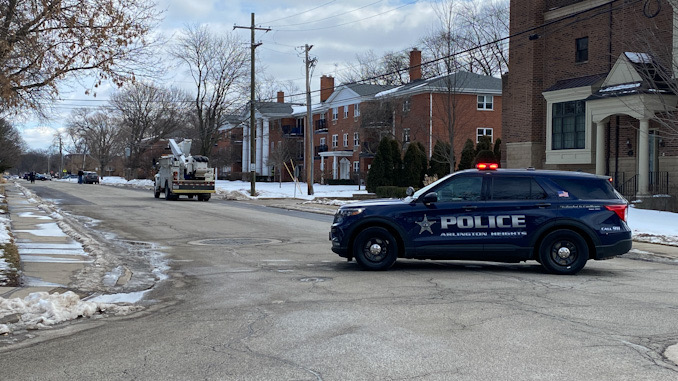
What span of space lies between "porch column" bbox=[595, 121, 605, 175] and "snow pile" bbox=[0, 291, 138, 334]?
22860 millimetres

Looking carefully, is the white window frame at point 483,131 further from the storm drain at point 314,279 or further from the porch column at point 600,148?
the storm drain at point 314,279

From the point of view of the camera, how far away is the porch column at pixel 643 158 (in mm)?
24250

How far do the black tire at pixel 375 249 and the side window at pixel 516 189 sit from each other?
6.20 ft

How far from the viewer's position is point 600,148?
1072 inches

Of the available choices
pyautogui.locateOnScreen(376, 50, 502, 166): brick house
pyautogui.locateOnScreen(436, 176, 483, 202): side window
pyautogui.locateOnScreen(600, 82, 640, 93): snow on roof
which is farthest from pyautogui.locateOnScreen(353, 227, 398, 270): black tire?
pyautogui.locateOnScreen(376, 50, 502, 166): brick house

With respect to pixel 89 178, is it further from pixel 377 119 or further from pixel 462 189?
pixel 462 189

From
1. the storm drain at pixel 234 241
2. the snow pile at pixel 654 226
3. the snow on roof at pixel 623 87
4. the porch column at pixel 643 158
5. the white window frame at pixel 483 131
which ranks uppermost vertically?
the white window frame at pixel 483 131

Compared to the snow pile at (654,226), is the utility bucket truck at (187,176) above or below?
above

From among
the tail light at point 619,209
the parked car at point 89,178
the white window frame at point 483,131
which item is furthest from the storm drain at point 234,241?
the parked car at point 89,178

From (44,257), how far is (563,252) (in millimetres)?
9467

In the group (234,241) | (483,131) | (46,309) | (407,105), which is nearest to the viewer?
(46,309)

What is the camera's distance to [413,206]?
437 inches

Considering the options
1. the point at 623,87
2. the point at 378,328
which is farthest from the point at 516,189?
the point at 623,87

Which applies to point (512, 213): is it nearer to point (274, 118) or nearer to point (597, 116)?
point (597, 116)
